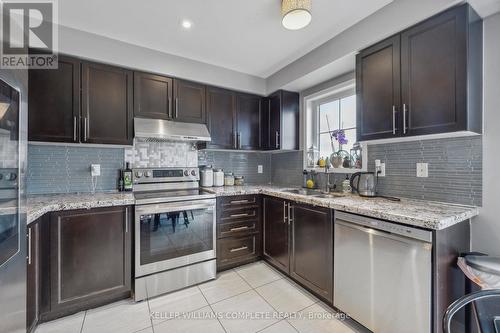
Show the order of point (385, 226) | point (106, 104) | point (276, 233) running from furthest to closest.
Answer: point (276, 233) < point (106, 104) < point (385, 226)

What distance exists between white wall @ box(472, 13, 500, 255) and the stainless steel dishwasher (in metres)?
0.67

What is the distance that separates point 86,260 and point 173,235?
2.30 feet

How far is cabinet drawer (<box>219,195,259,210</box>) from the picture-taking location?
2473 millimetres

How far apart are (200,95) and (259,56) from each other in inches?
33.4

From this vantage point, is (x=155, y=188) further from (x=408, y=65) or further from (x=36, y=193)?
(x=408, y=65)

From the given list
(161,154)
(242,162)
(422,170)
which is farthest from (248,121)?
(422,170)

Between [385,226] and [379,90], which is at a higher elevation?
[379,90]

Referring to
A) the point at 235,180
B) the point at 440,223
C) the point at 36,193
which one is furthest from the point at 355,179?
the point at 36,193

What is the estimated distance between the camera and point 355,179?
2.24 meters

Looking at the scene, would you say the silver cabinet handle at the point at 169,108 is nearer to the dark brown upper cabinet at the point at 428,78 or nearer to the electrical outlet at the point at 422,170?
the dark brown upper cabinet at the point at 428,78

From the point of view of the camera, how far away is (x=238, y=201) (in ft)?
8.38

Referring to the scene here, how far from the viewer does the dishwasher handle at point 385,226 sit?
4.11ft

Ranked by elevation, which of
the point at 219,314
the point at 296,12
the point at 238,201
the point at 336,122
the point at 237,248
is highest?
the point at 296,12

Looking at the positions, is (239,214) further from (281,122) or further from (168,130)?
(281,122)
